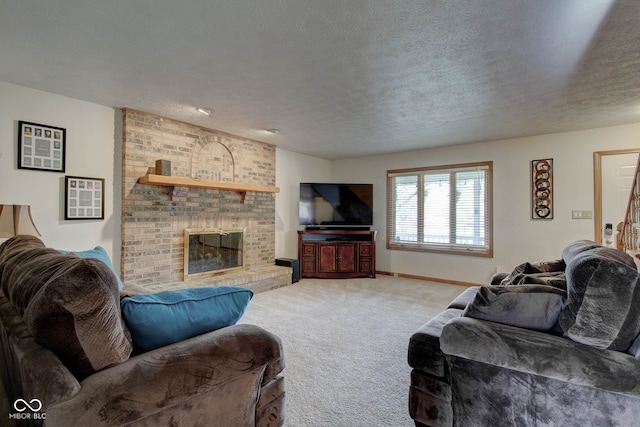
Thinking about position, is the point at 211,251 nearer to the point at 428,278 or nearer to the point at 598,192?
the point at 428,278

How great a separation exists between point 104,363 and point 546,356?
5.23ft

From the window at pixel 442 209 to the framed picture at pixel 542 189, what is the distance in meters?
0.57

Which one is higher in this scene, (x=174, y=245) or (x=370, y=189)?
(x=370, y=189)

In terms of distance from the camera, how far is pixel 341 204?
19.4ft

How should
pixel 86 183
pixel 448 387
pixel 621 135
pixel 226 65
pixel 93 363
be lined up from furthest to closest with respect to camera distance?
pixel 621 135, pixel 86 183, pixel 226 65, pixel 448 387, pixel 93 363

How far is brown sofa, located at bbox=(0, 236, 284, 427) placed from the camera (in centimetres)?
83

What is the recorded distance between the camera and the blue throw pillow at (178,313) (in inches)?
42.8

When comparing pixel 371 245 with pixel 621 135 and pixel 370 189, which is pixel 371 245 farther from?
pixel 621 135

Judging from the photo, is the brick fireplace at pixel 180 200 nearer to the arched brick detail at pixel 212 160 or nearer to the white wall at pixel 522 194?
the arched brick detail at pixel 212 160

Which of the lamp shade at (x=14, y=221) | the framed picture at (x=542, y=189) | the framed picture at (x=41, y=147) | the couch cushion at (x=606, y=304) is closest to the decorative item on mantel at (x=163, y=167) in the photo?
the framed picture at (x=41, y=147)

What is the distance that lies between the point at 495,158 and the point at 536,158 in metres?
0.53

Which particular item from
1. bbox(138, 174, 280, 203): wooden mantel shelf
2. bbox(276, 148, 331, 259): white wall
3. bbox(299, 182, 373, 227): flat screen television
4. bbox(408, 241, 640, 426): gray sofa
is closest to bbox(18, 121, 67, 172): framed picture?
bbox(138, 174, 280, 203): wooden mantel shelf

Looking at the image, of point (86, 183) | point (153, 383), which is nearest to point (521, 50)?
point (153, 383)

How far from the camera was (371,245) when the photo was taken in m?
5.58
